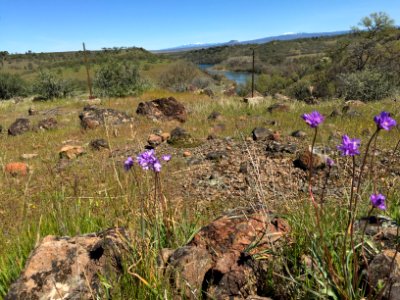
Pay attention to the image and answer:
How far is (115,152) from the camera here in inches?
282

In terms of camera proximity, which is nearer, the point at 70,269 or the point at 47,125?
the point at 70,269

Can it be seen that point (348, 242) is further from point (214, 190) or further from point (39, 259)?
point (214, 190)

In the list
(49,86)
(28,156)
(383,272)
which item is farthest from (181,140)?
(49,86)

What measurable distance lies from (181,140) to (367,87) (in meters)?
11.5

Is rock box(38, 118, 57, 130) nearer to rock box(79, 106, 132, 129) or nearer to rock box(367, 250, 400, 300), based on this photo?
rock box(79, 106, 132, 129)

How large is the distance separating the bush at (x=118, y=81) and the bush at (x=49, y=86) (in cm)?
259

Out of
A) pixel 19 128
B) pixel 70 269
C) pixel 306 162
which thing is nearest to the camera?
pixel 70 269

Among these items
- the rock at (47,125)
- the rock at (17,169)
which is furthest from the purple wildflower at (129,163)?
the rock at (47,125)

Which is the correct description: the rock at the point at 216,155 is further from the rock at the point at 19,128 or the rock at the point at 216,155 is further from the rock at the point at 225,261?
the rock at the point at 19,128

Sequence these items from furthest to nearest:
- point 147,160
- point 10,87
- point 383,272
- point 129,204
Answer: point 10,87
point 129,204
point 147,160
point 383,272

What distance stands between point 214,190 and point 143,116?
662 cm

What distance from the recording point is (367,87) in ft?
50.1

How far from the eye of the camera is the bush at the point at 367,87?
15.1 meters

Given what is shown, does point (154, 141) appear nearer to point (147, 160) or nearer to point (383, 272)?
point (147, 160)
